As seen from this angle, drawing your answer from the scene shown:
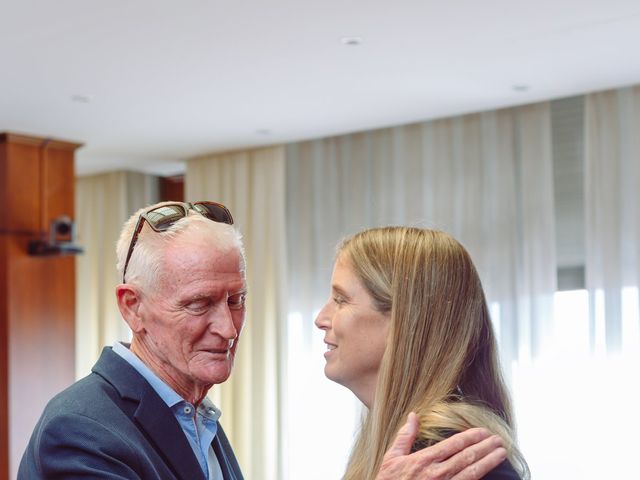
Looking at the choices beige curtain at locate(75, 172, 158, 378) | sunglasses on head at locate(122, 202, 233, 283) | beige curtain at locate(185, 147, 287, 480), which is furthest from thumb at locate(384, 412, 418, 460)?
beige curtain at locate(75, 172, 158, 378)

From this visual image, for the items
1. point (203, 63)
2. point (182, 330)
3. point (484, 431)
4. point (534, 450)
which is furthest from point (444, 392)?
point (534, 450)

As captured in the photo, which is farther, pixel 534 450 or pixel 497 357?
pixel 534 450

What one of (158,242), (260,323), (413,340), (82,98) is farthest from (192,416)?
(260,323)

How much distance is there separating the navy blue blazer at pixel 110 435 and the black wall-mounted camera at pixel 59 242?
515cm

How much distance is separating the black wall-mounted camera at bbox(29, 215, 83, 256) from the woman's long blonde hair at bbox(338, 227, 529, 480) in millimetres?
5129

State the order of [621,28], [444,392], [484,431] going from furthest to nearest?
1. [621,28]
2. [444,392]
3. [484,431]

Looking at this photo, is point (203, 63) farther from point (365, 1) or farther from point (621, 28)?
point (621, 28)

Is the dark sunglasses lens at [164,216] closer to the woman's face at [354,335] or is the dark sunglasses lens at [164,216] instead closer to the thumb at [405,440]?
the woman's face at [354,335]

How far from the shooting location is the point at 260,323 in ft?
24.0

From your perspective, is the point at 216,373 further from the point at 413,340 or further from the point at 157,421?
the point at 413,340

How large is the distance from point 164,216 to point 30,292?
527 cm

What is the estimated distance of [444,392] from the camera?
1777mm

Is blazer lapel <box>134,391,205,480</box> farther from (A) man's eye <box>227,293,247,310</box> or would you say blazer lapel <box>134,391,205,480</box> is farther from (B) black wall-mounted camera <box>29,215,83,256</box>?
(B) black wall-mounted camera <box>29,215,83,256</box>

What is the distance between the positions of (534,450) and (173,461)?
461 cm
